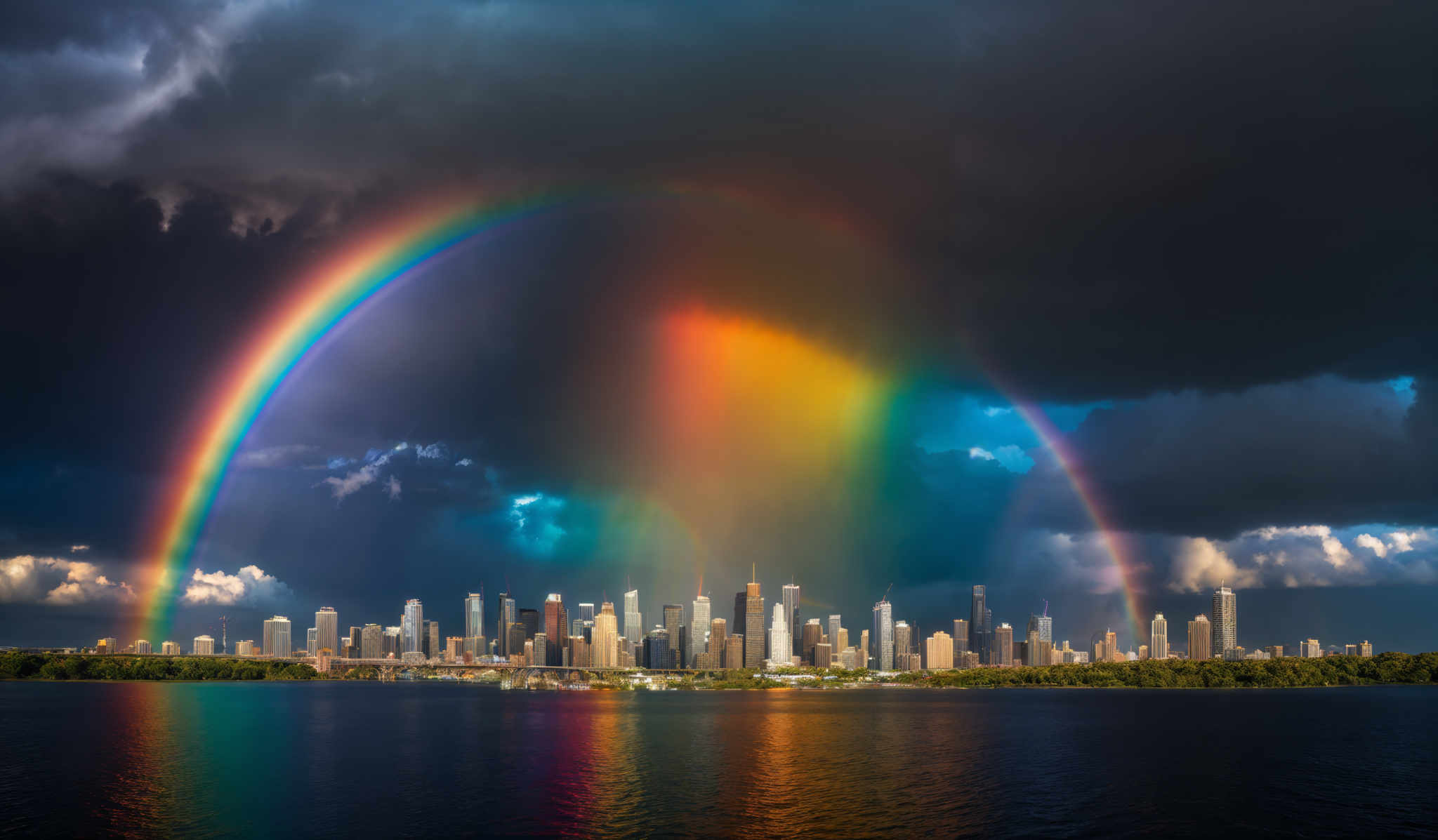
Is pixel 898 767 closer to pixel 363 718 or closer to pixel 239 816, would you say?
pixel 239 816

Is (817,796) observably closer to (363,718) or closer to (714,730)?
(714,730)

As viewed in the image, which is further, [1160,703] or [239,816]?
[1160,703]

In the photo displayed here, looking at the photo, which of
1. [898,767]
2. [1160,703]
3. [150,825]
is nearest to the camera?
[150,825]

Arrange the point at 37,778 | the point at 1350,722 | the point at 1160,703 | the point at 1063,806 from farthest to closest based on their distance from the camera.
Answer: the point at 1160,703, the point at 1350,722, the point at 37,778, the point at 1063,806

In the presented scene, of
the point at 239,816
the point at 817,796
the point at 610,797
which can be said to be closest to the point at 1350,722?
the point at 817,796

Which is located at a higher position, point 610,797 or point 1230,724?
point 610,797

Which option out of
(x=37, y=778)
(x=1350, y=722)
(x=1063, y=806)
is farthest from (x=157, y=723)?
(x=1350, y=722)
